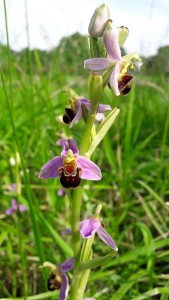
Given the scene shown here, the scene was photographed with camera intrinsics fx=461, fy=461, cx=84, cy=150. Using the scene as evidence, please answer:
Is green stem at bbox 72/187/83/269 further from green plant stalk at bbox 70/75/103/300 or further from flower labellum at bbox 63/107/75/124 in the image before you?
flower labellum at bbox 63/107/75/124

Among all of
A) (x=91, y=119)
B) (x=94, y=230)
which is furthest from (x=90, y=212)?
(x=91, y=119)

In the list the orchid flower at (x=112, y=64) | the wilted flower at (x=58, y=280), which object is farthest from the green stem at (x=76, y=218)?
the orchid flower at (x=112, y=64)

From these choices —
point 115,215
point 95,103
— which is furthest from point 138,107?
point 95,103

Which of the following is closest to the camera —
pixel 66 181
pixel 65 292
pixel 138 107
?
pixel 66 181

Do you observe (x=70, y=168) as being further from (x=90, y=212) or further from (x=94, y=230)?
(x=90, y=212)

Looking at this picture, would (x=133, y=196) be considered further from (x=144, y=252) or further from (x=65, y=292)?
(x=65, y=292)

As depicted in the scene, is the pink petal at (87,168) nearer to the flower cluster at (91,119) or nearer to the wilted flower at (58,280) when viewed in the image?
the flower cluster at (91,119)
